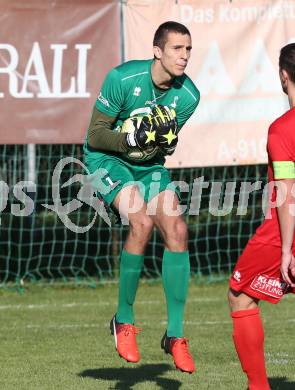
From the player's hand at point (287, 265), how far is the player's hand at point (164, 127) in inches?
50.1

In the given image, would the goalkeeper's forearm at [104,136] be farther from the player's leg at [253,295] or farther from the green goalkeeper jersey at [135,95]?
the player's leg at [253,295]

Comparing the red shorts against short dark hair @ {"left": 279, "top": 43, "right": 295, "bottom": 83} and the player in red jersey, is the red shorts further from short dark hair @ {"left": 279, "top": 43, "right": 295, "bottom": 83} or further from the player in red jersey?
short dark hair @ {"left": 279, "top": 43, "right": 295, "bottom": 83}

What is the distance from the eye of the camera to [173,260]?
656 centimetres

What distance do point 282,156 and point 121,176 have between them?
5.10ft

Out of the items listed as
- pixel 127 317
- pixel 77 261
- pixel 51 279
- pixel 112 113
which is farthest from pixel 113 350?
pixel 77 261

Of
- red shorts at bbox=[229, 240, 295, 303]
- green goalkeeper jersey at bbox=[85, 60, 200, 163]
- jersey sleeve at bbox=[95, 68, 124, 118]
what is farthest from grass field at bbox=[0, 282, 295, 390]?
jersey sleeve at bbox=[95, 68, 124, 118]

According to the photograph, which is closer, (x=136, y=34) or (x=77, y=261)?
(x=136, y=34)

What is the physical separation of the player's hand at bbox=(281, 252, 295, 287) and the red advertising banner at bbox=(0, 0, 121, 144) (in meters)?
5.62

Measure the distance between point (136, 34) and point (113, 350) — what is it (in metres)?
3.75

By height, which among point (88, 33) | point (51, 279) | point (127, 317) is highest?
point (88, 33)

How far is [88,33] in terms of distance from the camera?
1077 cm

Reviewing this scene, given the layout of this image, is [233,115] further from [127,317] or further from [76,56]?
[127,317]

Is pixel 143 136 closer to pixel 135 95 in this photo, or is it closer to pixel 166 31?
pixel 135 95

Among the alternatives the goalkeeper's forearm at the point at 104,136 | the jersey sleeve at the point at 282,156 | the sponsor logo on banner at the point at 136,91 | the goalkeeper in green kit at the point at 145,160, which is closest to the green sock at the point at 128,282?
the goalkeeper in green kit at the point at 145,160
